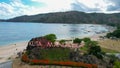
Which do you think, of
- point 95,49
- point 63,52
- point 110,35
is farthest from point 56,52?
point 110,35

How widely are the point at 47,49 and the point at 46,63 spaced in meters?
5.57

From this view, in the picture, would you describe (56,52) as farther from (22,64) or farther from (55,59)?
(22,64)

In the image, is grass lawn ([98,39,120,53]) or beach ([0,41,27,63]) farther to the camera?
grass lawn ([98,39,120,53])

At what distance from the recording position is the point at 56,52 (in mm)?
47344

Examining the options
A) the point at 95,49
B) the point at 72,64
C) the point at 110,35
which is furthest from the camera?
the point at 110,35

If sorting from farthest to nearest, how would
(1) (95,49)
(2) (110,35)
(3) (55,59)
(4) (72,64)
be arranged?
(2) (110,35)
(1) (95,49)
(3) (55,59)
(4) (72,64)

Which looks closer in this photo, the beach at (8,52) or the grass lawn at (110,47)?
the beach at (8,52)

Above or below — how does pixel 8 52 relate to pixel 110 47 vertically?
above

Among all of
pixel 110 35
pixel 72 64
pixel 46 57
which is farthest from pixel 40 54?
pixel 110 35

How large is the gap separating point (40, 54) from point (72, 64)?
749 centimetres

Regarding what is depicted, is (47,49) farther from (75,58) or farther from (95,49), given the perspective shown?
(95,49)

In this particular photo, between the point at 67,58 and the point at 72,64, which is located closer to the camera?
the point at 72,64

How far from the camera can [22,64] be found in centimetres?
4412

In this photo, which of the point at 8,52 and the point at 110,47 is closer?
the point at 8,52
